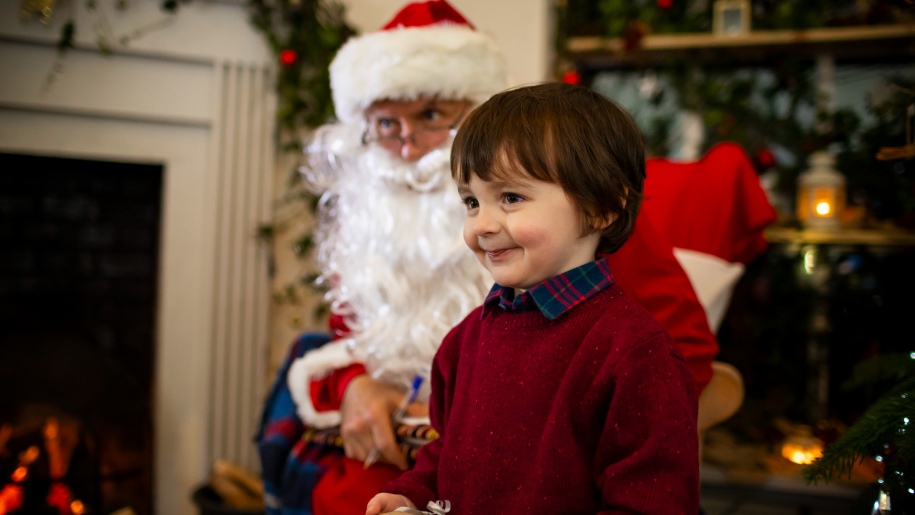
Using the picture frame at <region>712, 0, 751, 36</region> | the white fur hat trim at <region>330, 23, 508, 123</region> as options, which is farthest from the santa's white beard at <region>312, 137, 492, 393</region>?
the picture frame at <region>712, 0, 751, 36</region>

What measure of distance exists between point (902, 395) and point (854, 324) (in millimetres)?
1828

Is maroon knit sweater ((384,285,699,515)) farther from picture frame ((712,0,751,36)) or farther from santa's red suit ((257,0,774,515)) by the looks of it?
picture frame ((712,0,751,36))

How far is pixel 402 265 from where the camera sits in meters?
1.61

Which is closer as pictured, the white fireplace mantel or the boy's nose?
the boy's nose

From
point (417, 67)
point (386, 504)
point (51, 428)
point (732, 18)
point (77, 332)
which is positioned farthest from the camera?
point (732, 18)

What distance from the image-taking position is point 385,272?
Answer: 63.9 inches

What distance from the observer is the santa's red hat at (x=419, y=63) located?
4.99 ft

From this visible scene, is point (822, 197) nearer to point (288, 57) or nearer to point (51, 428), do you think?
point (288, 57)

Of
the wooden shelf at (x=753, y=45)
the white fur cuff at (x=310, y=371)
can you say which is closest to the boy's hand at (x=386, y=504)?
the white fur cuff at (x=310, y=371)

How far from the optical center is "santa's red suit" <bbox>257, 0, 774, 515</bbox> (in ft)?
4.50

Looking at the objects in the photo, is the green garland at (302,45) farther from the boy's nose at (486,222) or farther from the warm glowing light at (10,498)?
the boy's nose at (486,222)

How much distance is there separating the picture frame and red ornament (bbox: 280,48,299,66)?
5.49 ft

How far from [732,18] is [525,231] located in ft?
7.84

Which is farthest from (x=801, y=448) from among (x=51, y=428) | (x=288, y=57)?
(x=51, y=428)
